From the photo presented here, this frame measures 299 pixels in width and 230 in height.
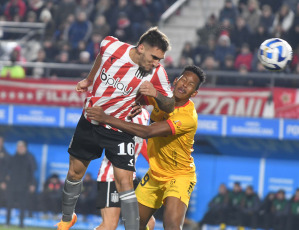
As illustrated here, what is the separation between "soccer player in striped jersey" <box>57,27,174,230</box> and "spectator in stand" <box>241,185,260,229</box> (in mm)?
7420

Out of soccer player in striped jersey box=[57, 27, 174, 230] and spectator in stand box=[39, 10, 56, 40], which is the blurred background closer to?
spectator in stand box=[39, 10, 56, 40]

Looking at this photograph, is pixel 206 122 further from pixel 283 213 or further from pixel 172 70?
pixel 283 213

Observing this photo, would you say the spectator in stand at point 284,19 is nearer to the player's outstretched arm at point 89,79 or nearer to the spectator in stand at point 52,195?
the spectator in stand at point 52,195

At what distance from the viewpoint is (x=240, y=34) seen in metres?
16.5

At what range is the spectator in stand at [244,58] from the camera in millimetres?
15891

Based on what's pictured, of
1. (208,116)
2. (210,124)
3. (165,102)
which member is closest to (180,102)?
(165,102)

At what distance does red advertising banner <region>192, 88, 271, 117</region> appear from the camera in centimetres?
1406

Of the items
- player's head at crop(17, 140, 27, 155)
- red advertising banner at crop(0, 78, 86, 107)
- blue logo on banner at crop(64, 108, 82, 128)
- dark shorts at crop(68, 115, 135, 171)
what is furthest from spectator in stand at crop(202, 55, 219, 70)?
dark shorts at crop(68, 115, 135, 171)

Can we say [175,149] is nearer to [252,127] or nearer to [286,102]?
[286,102]

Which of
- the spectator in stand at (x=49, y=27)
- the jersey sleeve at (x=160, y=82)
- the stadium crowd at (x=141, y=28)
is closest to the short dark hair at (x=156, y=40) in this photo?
the jersey sleeve at (x=160, y=82)

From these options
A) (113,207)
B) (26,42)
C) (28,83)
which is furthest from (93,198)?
(113,207)

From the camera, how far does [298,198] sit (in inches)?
572

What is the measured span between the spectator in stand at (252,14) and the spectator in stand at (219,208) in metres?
4.07

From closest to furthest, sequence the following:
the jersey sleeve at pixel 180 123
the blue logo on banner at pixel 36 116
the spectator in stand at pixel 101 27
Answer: the jersey sleeve at pixel 180 123
the blue logo on banner at pixel 36 116
the spectator in stand at pixel 101 27
